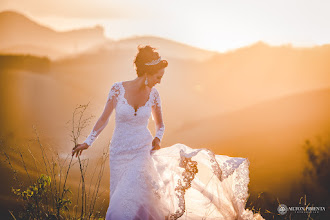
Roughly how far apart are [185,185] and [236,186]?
2.64 feet

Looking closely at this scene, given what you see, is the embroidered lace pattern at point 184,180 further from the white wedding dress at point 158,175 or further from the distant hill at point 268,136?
the distant hill at point 268,136

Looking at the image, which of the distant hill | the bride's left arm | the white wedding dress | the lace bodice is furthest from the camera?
the distant hill

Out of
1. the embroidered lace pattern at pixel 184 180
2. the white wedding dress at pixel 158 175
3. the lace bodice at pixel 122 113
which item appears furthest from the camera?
the lace bodice at pixel 122 113

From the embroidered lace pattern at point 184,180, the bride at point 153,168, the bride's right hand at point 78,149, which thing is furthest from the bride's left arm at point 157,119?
the bride's right hand at point 78,149

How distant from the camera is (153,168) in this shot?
325 cm

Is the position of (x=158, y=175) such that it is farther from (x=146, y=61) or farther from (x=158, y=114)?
(x=146, y=61)

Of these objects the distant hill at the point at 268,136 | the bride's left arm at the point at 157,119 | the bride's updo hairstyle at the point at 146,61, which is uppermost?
the bride's updo hairstyle at the point at 146,61

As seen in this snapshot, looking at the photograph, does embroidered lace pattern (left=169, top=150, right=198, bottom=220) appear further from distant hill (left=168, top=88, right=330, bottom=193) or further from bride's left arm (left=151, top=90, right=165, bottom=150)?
distant hill (left=168, top=88, right=330, bottom=193)

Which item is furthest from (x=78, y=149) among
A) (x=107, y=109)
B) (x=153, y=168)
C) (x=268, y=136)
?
(x=268, y=136)

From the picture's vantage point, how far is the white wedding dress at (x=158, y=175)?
117 inches

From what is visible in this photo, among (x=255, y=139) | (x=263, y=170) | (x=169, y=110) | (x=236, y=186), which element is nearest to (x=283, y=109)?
(x=255, y=139)

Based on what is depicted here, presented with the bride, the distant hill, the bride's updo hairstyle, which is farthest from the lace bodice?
the distant hill

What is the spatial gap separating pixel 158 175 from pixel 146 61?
1258 millimetres

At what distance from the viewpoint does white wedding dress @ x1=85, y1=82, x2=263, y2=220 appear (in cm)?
297
